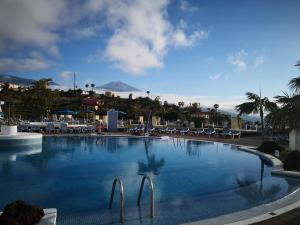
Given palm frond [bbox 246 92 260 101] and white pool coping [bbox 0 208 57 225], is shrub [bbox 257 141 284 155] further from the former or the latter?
white pool coping [bbox 0 208 57 225]

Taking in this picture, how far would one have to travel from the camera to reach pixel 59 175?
10.2 metres

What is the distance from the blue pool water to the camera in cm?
662

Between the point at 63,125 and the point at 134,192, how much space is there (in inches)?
776

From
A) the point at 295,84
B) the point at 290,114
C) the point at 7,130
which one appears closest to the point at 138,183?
the point at 290,114

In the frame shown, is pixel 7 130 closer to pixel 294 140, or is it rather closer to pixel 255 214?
pixel 294 140

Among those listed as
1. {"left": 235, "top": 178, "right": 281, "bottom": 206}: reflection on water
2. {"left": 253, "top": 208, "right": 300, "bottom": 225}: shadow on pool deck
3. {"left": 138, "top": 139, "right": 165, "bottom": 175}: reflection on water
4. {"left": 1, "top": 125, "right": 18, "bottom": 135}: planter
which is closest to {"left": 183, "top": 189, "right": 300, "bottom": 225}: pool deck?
{"left": 253, "top": 208, "right": 300, "bottom": 225}: shadow on pool deck

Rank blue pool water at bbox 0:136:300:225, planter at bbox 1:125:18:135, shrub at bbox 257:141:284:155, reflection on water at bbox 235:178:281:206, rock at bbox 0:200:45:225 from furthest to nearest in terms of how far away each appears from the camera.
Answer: planter at bbox 1:125:18:135, shrub at bbox 257:141:284:155, reflection on water at bbox 235:178:281:206, blue pool water at bbox 0:136:300:225, rock at bbox 0:200:45:225

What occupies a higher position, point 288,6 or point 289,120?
point 288,6

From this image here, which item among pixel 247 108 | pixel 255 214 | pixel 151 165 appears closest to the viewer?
pixel 255 214

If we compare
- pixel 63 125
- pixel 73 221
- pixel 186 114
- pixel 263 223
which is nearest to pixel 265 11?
pixel 263 223

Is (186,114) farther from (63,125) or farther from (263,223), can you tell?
(263,223)

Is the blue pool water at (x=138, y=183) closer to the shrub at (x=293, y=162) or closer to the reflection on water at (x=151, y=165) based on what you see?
the reflection on water at (x=151, y=165)

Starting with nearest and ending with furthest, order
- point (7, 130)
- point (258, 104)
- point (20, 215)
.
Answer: point (20, 215) → point (7, 130) → point (258, 104)

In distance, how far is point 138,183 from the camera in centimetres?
912
